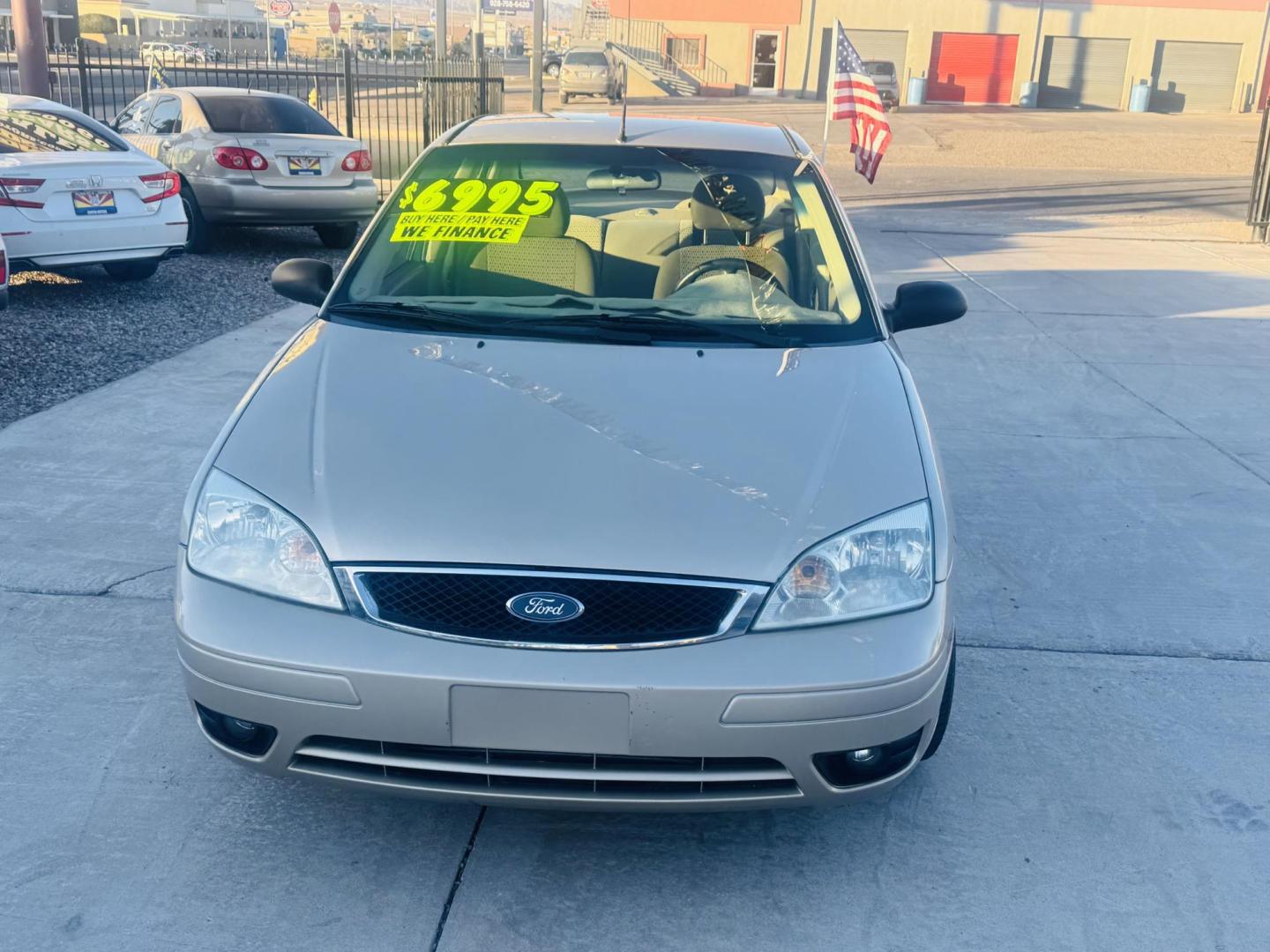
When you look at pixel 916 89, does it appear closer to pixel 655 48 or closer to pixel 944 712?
pixel 655 48

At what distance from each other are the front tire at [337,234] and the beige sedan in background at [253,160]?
1 cm


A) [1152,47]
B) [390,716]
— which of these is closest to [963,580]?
[390,716]

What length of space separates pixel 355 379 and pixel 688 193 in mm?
1541

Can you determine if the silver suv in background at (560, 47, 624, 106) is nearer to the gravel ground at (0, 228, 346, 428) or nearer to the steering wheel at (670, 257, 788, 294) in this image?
the gravel ground at (0, 228, 346, 428)

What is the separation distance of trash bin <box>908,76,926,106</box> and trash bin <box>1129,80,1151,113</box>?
7723mm

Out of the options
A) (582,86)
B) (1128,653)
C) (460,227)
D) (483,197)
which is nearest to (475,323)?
(460,227)

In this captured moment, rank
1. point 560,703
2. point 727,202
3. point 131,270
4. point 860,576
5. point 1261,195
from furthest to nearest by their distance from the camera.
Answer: point 1261,195
point 131,270
point 727,202
point 860,576
point 560,703

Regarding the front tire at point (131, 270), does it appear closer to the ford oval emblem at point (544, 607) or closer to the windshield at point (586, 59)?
the ford oval emblem at point (544, 607)

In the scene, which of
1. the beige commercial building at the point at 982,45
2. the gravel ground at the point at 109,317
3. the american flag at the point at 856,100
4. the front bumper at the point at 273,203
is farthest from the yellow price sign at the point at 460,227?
the beige commercial building at the point at 982,45

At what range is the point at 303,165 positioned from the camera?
1156cm

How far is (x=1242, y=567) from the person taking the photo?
4.86 meters

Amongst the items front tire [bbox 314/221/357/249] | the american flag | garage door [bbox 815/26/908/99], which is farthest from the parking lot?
garage door [bbox 815/26/908/99]

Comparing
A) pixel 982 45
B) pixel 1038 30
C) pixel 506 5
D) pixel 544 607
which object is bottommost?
pixel 544 607

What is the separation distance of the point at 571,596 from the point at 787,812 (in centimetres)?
100
